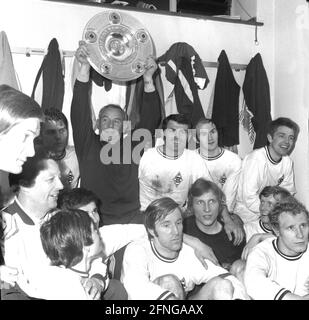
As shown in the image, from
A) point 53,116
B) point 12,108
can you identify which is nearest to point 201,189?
point 53,116

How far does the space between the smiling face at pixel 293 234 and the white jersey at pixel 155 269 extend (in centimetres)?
31

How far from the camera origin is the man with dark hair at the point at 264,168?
122 inches

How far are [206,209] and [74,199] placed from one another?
28.5 inches

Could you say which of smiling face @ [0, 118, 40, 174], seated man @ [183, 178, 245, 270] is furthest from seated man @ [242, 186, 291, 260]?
smiling face @ [0, 118, 40, 174]

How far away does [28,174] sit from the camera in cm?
193

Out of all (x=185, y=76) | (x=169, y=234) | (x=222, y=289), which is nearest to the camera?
(x=222, y=289)

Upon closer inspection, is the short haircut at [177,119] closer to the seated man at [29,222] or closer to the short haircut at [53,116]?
the short haircut at [53,116]

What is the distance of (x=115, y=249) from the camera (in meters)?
2.39

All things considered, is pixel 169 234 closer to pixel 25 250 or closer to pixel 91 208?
pixel 91 208

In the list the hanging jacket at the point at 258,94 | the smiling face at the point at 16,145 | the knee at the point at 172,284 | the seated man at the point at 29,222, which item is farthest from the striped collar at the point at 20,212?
the hanging jacket at the point at 258,94

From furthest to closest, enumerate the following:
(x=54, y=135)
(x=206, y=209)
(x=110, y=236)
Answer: (x=54, y=135) < (x=206, y=209) < (x=110, y=236)

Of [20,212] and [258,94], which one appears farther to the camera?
[258,94]
